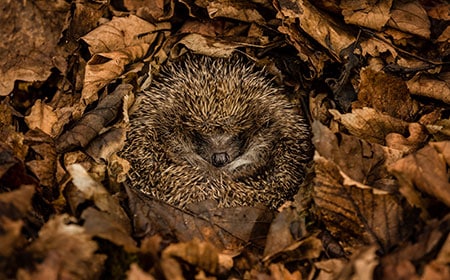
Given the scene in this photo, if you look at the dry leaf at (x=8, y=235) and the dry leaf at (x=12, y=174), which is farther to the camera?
the dry leaf at (x=12, y=174)

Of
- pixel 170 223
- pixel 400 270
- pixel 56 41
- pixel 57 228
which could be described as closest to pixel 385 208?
pixel 400 270

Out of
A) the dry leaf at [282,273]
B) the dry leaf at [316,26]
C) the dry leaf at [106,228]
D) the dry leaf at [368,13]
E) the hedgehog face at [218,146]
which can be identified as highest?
the dry leaf at [368,13]

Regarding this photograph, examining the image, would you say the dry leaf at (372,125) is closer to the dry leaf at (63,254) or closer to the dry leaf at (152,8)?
the dry leaf at (152,8)

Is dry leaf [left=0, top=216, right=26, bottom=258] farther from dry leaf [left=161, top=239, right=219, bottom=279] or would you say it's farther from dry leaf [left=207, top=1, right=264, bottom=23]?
dry leaf [left=207, top=1, right=264, bottom=23]

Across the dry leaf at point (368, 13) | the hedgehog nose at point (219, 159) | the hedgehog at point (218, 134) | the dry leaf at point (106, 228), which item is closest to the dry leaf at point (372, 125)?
the hedgehog at point (218, 134)

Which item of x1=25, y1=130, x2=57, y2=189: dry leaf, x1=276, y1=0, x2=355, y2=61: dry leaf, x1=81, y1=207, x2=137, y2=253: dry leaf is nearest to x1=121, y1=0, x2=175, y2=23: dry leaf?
x1=276, y1=0, x2=355, y2=61: dry leaf

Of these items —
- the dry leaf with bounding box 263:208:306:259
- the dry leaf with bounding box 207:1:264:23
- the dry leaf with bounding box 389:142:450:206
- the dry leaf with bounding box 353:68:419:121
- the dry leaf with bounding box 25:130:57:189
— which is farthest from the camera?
the dry leaf with bounding box 207:1:264:23

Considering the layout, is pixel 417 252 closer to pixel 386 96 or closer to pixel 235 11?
pixel 386 96
